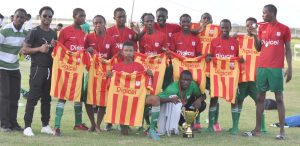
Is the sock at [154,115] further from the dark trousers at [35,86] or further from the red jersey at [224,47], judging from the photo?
the dark trousers at [35,86]

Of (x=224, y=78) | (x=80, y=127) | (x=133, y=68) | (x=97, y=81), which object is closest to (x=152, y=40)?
(x=133, y=68)

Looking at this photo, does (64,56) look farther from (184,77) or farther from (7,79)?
(184,77)

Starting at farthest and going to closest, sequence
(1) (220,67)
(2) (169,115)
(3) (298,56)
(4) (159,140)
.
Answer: (3) (298,56)
(1) (220,67)
(2) (169,115)
(4) (159,140)

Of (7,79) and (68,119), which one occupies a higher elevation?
(7,79)

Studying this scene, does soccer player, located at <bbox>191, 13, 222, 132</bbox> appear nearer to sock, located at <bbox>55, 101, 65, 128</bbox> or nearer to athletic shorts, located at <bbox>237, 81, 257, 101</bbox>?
athletic shorts, located at <bbox>237, 81, 257, 101</bbox>

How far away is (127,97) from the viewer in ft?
35.3

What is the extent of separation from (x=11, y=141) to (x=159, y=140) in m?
2.61

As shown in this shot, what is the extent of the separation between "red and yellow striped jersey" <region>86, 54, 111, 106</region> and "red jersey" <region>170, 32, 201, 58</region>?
56.3 inches

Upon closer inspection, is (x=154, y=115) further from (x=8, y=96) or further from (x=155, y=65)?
(x=8, y=96)

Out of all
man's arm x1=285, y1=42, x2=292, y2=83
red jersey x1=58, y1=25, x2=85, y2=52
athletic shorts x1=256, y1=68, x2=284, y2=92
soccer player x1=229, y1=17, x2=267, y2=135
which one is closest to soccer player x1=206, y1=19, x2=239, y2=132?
soccer player x1=229, y1=17, x2=267, y2=135

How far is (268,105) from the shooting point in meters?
15.8

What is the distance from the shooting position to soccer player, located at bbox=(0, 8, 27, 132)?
1060 centimetres

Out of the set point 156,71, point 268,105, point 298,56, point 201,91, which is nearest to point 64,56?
point 156,71

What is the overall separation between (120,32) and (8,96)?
253 centimetres
